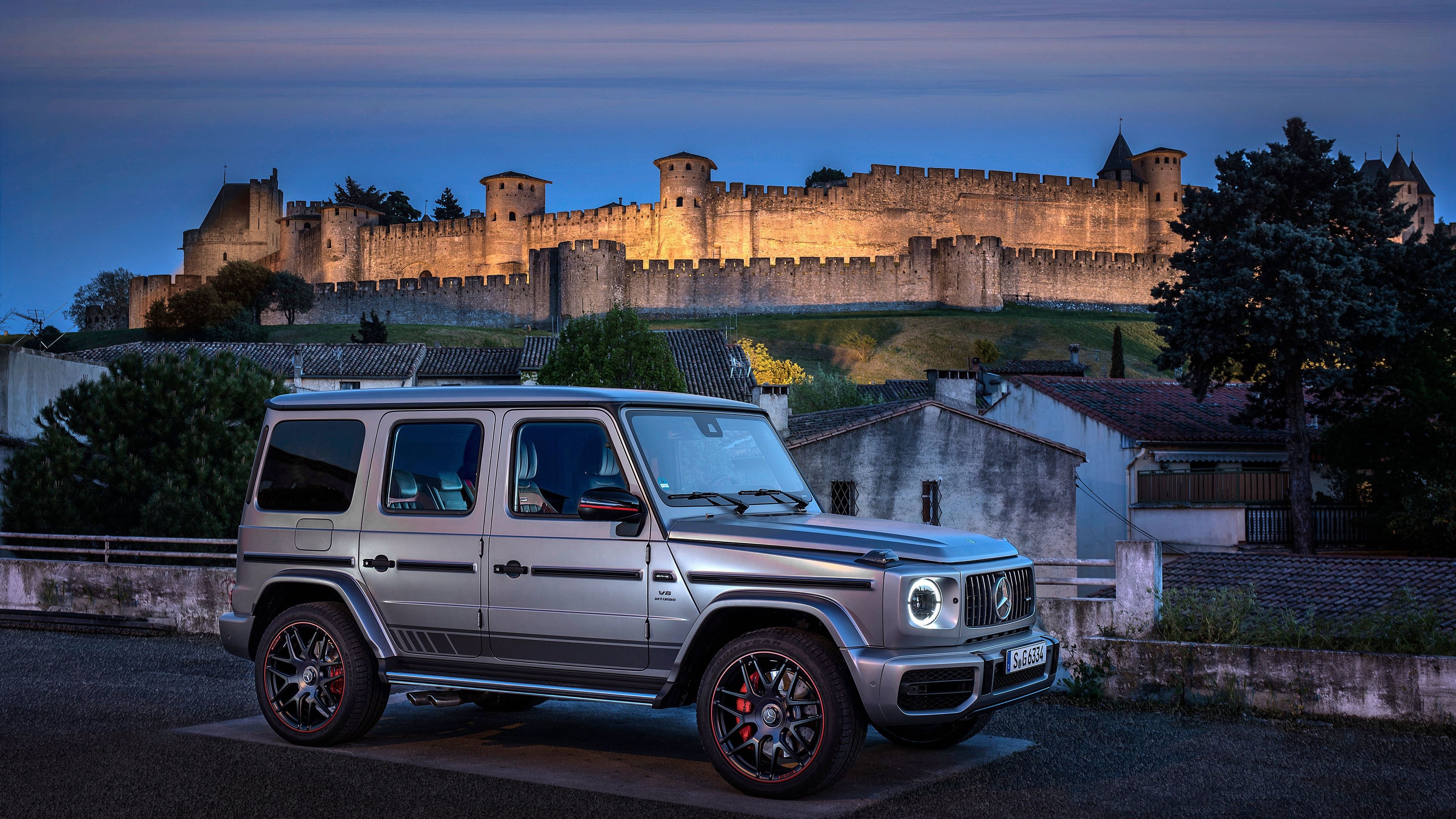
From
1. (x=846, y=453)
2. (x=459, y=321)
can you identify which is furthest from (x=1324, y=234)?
(x=459, y=321)

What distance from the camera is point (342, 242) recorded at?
332 ft

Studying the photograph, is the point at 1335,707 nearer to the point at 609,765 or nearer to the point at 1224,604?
the point at 1224,604

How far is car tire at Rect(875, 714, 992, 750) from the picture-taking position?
7.07m

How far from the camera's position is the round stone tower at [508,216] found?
320 feet

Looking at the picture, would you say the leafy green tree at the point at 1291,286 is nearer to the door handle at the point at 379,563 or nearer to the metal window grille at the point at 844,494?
the metal window grille at the point at 844,494

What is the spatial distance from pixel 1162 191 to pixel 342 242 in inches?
2636

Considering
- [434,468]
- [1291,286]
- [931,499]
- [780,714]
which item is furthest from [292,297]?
[780,714]

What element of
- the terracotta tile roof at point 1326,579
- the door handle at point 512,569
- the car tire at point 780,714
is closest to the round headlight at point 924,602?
the car tire at point 780,714

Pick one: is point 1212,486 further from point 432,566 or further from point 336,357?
point 336,357

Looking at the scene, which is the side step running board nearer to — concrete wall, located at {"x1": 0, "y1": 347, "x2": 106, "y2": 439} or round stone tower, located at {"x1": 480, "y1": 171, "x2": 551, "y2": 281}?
concrete wall, located at {"x1": 0, "y1": 347, "x2": 106, "y2": 439}

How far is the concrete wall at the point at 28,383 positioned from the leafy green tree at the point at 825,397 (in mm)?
26245

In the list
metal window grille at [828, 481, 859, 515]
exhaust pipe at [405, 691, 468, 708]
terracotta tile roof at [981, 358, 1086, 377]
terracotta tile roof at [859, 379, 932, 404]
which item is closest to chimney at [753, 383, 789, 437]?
metal window grille at [828, 481, 859, 515]

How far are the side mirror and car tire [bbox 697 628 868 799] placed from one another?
30.1 inches

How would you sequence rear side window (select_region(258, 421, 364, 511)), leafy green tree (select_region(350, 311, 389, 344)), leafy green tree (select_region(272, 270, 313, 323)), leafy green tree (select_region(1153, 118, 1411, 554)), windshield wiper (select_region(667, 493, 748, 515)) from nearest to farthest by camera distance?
windshield wiper (select_region(667, 493, 748, 515)), rear side window (select_region(258, 421, 364, 511)), leafy green tree (select_region(1153, 118, 1411, 554)), leafy green tree (select_region(350, 311, 389, 344)), leafy green tree (select_region(272, 270, 313, 323))
